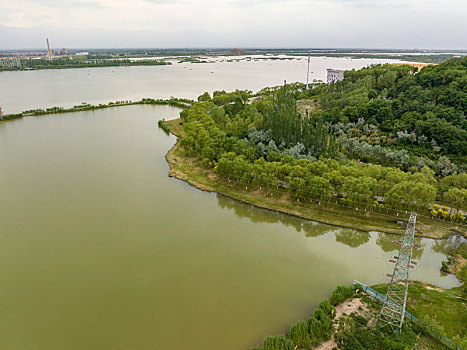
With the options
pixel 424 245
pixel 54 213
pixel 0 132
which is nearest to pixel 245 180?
pixel 424 245

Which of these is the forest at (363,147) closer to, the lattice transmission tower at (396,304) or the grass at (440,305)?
the grass at (440,305)

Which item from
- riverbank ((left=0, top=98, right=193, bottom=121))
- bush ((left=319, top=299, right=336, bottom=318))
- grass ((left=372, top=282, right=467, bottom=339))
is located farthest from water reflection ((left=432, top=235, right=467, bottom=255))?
riverbank ((left=0, top=98, right=193, bottom=121))

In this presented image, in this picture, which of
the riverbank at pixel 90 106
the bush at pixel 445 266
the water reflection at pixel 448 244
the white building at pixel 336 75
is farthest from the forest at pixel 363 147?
the white building at pixel 336 75

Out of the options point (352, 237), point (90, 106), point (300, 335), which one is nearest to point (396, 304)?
point (300, 335)

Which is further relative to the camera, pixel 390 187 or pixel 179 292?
pixel 390 187

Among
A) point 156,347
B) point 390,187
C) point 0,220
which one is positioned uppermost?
point 390,187

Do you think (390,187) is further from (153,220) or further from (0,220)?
(0,220)

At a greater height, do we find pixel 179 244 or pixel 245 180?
pixel 245 180

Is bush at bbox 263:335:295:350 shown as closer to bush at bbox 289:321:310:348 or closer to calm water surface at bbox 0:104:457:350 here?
bush at bbox 289:321:310:348
